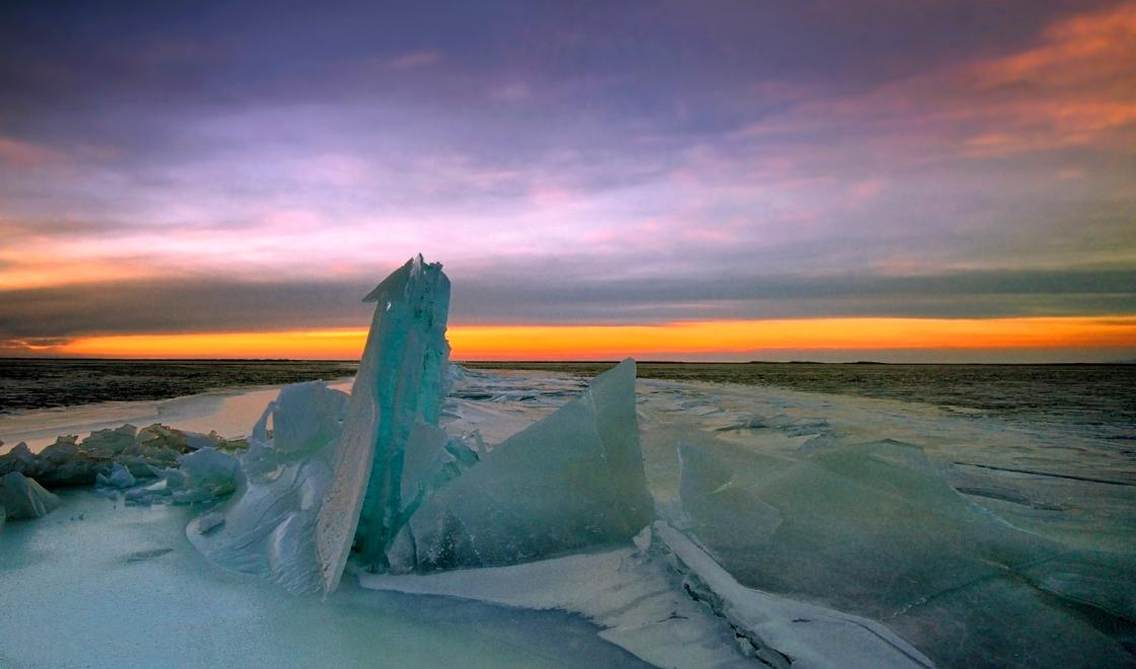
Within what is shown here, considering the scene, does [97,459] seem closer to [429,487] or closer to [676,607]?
[429,487]

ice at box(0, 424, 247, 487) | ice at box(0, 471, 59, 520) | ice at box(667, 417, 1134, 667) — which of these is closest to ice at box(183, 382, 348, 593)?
ice at box(0, 424, 247, 487)

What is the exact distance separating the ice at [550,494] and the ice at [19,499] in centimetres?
215

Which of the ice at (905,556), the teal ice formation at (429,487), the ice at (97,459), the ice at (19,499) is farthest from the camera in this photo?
the ice at (97,459)

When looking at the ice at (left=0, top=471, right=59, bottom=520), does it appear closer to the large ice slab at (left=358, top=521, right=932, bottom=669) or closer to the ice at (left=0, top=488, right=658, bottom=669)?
the ice at (left=0, top=488, right=658, bottom=669)

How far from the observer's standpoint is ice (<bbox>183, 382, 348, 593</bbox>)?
240cm

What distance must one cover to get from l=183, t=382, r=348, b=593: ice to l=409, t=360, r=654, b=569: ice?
1.69ft

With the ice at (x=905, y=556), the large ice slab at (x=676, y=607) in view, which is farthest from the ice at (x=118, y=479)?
the ice at (x=905, y=556)

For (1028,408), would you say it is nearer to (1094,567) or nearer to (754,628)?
(1094,567)

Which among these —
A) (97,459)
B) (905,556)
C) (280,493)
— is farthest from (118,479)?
(905,556)

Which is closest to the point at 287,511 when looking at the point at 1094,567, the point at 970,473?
the point at 1094,567

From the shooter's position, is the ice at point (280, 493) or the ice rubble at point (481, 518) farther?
the ice at point (280, 493)

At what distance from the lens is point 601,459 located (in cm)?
254

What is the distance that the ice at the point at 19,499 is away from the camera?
3.04m

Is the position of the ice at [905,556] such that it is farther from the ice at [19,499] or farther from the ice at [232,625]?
the ice at [19,499]
